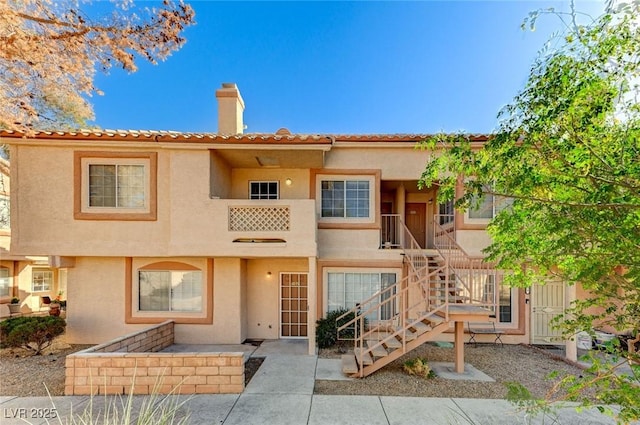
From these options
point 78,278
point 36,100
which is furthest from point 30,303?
point 36,100

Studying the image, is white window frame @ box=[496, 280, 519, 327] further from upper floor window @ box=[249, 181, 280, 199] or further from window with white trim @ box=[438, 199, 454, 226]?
upper floor window @ box=[249, 181, 280, 199]

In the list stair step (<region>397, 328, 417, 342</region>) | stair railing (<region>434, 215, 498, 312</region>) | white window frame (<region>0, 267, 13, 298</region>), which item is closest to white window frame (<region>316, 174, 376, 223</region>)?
stair railing (<region>434, 215, 498, 312</region>)

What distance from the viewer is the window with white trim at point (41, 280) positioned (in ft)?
57.4

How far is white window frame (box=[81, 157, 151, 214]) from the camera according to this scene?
373 inches

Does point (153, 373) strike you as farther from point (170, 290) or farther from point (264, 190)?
point (264, 190)

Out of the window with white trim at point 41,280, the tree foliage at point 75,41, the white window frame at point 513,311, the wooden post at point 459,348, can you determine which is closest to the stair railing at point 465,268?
the white window frame at point 513,311

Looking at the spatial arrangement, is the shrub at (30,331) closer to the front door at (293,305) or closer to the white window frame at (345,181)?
the front door at (293,305)

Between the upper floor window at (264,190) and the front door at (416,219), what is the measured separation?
6.12 meters

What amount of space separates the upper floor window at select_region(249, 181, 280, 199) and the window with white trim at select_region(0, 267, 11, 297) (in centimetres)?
1659

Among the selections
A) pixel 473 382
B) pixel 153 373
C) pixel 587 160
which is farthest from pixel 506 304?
pixel 153 373

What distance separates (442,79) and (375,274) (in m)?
8.16

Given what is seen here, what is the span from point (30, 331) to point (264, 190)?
856cm

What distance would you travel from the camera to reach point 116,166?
Result: 962 centimetres

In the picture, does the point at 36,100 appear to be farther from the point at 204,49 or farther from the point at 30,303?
the point at 30,303
